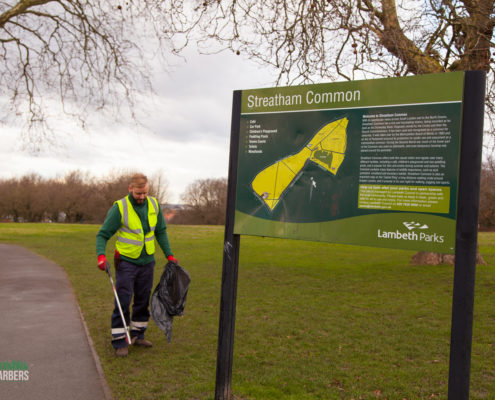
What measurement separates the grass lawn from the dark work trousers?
0.79 feet

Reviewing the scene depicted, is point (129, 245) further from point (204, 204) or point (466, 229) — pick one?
point (204, 204)

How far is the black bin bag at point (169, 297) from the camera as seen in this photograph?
469cm

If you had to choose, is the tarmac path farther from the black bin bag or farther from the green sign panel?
the green sign panel

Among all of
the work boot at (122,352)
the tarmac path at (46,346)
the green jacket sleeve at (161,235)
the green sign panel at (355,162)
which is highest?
the green sign panel at (355,162)

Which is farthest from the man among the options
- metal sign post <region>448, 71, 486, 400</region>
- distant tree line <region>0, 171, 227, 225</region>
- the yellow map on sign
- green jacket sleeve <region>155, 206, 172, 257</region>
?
distant tree line <region>0, 171, 227, 225</region>

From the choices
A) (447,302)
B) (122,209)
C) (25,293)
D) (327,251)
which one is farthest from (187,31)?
(327,251)

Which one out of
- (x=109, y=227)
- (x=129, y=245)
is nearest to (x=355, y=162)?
(x=129, y=245)

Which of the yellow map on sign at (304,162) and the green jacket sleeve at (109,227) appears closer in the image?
the yellow map on sign at (304,162)

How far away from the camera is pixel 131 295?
4887mm

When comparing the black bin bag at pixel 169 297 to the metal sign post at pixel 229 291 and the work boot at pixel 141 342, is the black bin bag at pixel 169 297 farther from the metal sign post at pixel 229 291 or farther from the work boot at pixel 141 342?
the metal sign post at pixel 229 291

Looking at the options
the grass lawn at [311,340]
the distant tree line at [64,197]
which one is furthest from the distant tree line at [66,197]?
the grass lawn at [311,340]

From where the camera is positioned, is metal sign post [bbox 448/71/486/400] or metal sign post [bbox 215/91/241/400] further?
metal sign post [bbox 215/91/241/400]

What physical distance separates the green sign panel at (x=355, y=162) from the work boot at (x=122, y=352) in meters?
2.12

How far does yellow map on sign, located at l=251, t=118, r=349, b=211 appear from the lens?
3.30 metres
